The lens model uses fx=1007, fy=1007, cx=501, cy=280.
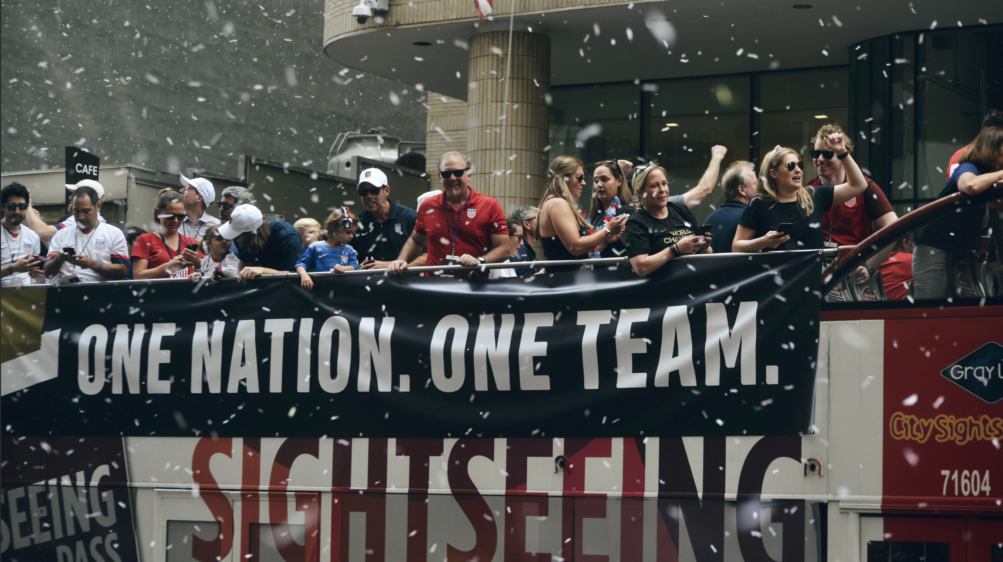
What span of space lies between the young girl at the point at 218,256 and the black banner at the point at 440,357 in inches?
14.2

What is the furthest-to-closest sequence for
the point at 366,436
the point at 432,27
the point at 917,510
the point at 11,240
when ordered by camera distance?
1. the point at 432,27
2. the point at 11,240
3. the point at 366,436
4. the point at 917,510

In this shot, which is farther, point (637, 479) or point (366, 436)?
point (366, 436)

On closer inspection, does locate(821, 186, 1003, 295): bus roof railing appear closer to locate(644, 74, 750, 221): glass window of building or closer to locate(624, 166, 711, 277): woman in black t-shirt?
locate(624, 166, 711, 277): woman in black t-shirt

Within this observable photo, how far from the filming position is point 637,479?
5.81 meters

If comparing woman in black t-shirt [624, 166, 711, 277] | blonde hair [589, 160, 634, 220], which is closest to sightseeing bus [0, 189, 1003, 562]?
woman in black t-shirt [624, 166, 711, 277]

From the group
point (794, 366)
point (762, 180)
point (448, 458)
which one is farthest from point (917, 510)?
point (448, 458)

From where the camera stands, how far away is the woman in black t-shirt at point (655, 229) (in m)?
5.84

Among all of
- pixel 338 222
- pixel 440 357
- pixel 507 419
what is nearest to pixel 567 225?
pixel 440 357

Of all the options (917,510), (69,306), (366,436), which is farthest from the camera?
(69,306)

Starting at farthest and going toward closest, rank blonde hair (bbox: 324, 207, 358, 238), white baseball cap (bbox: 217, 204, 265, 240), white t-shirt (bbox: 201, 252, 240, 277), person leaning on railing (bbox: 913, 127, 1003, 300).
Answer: blonde hair (bbox: 324, 207, 358, 238) → white t-shirt (bbox: 201, 252, 240, 277) → white baseball cap (bbox: 217, 204, 265, 240) → person leaning on railing (bbox: 913, 127, 1003, 300)

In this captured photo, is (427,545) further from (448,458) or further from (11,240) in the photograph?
(11,240)

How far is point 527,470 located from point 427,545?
79 centimetres

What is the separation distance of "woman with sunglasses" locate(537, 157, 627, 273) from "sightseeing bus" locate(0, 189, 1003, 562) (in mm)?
→ 300

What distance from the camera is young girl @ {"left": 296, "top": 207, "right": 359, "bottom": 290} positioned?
769cm
